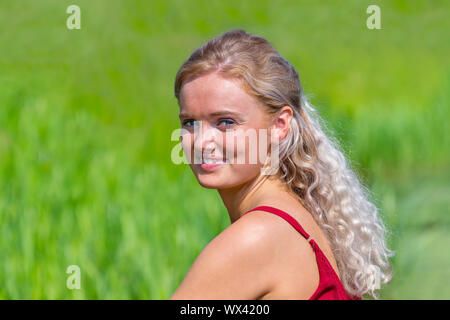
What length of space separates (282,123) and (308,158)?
0.12 metres

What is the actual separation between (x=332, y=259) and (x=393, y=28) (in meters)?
7.48

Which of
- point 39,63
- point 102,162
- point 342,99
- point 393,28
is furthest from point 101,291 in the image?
point 393,28

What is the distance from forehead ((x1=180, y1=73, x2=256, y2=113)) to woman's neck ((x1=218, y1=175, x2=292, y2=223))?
0.19m

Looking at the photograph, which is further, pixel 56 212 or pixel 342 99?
pixel 342 99

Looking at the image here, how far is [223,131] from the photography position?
61.2 inches

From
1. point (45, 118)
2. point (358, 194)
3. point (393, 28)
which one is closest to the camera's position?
point (358, 194)

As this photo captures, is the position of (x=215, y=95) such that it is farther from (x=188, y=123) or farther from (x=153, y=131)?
(x=153, y=131)

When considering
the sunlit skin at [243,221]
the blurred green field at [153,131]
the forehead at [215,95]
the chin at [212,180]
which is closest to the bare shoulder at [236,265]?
the sunlit skin at [243,221]

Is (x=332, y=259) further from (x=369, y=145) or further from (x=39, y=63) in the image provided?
(x=39, y=63)

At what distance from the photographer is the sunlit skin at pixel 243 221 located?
140 centimetres

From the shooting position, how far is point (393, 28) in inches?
340

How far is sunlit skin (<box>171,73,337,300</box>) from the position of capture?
1.40 meters

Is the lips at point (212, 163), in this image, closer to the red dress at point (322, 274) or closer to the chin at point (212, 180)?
the chin at point (212, 180)

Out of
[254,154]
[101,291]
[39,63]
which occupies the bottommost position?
[101,291]
